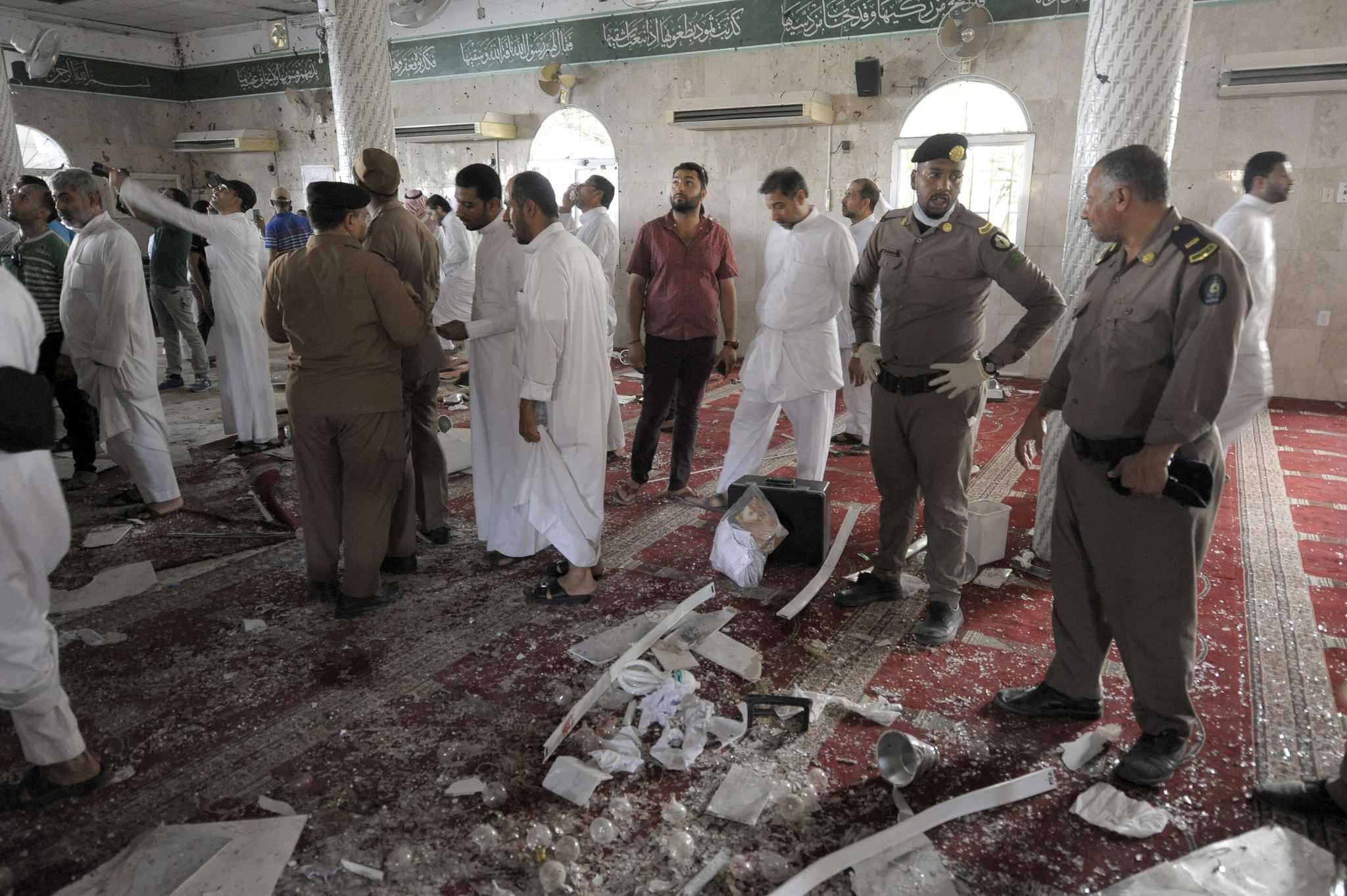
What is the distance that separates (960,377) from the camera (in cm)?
282

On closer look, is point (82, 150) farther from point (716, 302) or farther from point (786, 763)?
point (786, 763)

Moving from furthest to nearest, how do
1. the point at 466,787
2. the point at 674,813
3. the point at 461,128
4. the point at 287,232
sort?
the point at 461,128 < the point at 287,232 < the point at 466,787 < the point at 674,813

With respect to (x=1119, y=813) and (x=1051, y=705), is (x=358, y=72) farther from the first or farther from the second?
(x=1119, y=813)

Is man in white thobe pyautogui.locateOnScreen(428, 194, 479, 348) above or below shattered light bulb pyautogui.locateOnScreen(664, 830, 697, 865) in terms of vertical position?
above

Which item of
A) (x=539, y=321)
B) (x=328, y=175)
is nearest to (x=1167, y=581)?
(x=539, y=321)

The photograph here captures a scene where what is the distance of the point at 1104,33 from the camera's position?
3320 mm

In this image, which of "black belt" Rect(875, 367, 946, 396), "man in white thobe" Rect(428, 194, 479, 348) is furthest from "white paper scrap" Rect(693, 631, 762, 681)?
"man in white thobe" Rect(428, 194, 479, 348)

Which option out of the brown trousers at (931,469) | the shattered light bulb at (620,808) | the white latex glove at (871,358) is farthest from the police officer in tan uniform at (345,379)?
the brown trousers at (931,469)

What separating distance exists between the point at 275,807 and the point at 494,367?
6.35 feet

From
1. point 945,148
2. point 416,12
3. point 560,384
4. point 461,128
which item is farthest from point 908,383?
point 461,128

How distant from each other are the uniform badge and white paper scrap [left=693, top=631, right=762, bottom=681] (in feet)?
5.40

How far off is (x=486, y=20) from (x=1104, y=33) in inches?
345

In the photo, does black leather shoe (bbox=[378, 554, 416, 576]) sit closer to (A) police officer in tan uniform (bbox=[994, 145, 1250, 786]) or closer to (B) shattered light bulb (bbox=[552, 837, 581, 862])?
(B) shattered light bulb (bbox=[552, 837, 581, 862])

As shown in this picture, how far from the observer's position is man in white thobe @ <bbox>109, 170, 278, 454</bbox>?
16.9ft
